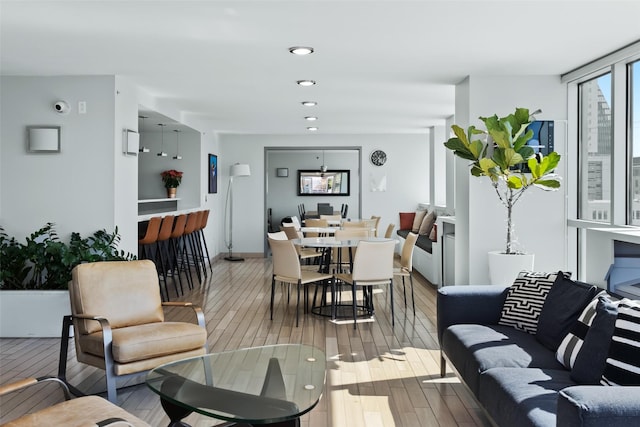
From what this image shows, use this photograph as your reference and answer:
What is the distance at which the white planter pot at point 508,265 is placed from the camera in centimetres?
492

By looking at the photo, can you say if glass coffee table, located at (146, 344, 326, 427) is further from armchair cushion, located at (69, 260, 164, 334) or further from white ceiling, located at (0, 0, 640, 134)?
white ceiling, located at (0, 0, 640, 134)

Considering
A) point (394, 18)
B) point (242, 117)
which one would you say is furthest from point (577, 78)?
point (242, 117)

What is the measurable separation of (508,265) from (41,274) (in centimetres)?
445

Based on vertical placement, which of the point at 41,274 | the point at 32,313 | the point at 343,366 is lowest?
the point at 343,366

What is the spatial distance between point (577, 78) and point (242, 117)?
5.01m

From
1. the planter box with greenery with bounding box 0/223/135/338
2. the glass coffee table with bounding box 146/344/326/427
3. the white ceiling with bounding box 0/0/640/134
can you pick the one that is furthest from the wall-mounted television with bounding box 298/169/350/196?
the glass coffee table with bounding box 146/344/326/427

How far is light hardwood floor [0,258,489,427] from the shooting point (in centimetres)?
324

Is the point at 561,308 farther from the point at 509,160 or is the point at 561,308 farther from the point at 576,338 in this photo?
the point at 509,160

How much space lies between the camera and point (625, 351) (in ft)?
7.42

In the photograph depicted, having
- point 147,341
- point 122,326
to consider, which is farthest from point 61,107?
point 147,341

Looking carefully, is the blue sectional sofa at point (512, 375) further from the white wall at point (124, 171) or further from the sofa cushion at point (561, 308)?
the white wall at point (124, 171)

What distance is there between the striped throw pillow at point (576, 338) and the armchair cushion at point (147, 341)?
208cm

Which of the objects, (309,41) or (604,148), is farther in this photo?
(604,148)

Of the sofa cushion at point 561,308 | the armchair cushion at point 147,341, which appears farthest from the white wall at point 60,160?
the sofa cushion at point 561,308
